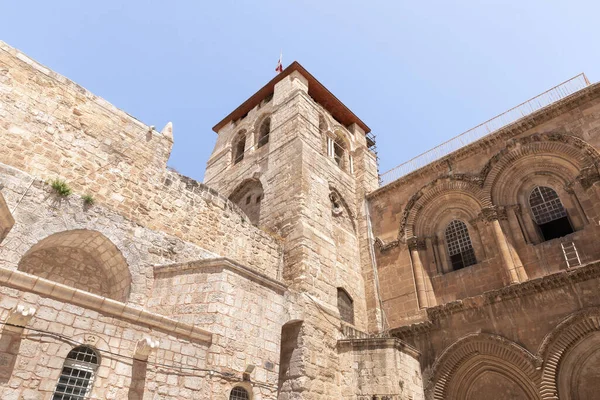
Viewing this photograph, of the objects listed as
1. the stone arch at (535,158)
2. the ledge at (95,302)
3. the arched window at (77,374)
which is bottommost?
the arched window at (77,374)

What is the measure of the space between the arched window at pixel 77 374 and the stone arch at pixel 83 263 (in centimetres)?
215

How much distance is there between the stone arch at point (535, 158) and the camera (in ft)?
36.2

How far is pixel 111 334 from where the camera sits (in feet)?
19.3

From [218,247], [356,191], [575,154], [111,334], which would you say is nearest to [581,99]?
[575,154]

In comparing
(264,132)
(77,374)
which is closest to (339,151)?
(264,132)

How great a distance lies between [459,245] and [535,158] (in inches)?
133

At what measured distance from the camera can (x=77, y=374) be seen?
5.47 m

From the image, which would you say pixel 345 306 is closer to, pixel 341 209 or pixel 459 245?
pixel 341 209

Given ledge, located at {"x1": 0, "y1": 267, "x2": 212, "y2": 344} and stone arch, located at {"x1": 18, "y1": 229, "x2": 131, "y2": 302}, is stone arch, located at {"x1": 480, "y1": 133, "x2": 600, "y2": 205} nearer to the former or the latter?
ledge, located at {"x1": 0, "y1": 267, "x2": 212, "y2": 344}

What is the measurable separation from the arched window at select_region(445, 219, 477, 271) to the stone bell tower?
2705mm

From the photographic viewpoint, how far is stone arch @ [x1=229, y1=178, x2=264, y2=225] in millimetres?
14219

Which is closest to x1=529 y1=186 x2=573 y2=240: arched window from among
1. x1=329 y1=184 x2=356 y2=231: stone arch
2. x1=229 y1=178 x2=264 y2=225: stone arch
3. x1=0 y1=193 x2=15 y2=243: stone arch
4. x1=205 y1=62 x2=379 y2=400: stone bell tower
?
x1=205 y1=62 x2=379 y2=400: stone bell tower

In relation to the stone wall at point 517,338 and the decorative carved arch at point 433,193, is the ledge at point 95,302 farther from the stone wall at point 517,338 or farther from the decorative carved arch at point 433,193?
the decorative carved arch at point 433,193

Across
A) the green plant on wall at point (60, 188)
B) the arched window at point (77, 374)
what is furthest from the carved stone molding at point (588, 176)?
the green plant on wall at point (60, 188)
